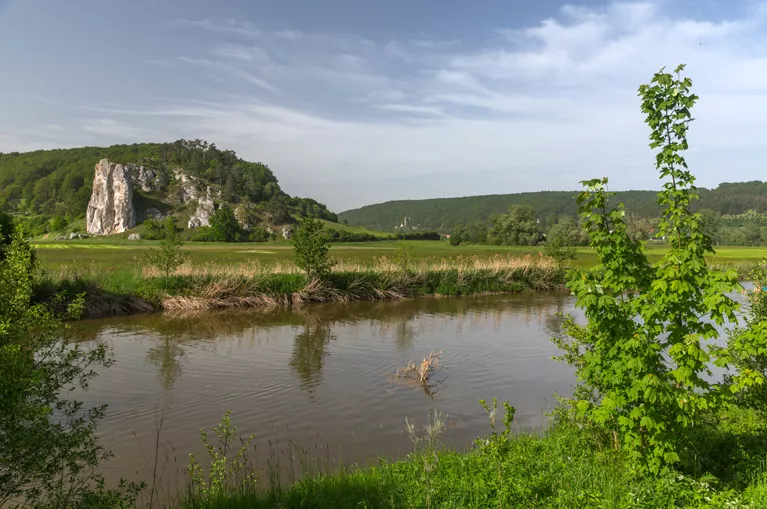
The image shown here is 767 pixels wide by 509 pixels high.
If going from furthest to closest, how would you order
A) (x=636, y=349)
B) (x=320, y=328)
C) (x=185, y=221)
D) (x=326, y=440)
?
(x=185, y=221)
(x=320, y=328)
(x=326, y=440)
(x=636, y=349)

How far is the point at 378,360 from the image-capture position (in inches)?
626

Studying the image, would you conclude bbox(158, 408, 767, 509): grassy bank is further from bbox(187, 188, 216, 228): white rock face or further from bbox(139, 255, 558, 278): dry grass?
bbox(187, 188, 216, 228): white rock face

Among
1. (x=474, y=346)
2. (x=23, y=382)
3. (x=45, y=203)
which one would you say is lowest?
(x=474, y=346)

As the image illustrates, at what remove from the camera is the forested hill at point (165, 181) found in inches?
6742

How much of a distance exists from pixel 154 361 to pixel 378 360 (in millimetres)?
6816

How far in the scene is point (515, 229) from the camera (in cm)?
10488

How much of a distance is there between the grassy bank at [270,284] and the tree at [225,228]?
9133 centimetres

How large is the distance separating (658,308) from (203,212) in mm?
156325

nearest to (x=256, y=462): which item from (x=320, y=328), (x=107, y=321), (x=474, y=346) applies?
(x=474, y=346)

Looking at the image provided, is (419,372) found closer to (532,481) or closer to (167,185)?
(532,481)

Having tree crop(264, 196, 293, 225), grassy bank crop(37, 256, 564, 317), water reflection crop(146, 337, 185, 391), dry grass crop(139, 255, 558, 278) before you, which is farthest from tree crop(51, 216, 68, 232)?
water reflection crop(146, 337, 185, 391)

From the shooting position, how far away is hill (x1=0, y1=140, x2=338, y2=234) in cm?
16462

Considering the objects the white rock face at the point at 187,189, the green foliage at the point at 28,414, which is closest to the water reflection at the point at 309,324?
the green foliage at the point at 28,414

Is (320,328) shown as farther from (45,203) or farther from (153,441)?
(45,203)
